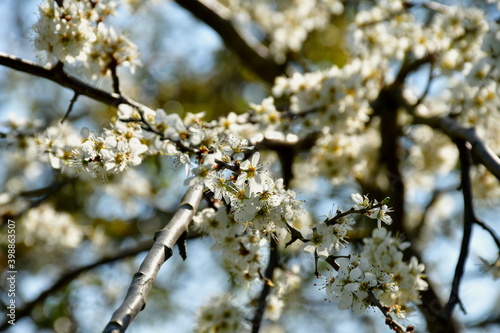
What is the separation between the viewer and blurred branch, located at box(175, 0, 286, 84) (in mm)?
4234

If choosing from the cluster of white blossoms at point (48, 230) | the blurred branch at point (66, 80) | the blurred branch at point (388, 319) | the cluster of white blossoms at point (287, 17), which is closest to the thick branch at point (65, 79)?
the blurred branch at point (66, 80)

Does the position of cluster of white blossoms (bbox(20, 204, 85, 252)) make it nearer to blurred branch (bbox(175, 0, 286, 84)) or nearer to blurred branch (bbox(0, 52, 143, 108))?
blurred branch (bbox(175, 0, 286, 84))

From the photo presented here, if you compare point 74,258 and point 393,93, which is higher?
point 393,93

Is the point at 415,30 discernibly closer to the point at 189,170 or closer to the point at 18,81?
the point at 189,170

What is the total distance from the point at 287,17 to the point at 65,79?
353cm

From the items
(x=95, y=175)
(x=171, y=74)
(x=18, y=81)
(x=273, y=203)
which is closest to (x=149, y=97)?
(x=171, y=74)

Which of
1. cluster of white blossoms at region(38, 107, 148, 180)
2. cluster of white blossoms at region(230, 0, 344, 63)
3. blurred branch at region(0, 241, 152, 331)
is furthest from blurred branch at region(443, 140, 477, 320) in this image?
cluster of white blossoms at region(230, 0, 344, 63)

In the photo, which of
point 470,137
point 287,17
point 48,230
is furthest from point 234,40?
point 470,137

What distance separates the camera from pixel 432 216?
206 inches

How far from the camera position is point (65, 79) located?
7.22 feet

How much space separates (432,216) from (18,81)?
508cm

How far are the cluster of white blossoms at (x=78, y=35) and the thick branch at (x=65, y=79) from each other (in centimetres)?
5

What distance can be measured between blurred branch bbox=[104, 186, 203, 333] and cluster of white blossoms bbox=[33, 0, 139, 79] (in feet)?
2.74

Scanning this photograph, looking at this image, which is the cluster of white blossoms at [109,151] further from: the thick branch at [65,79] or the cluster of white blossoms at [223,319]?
the cluster of white blossoms at [223,319]
